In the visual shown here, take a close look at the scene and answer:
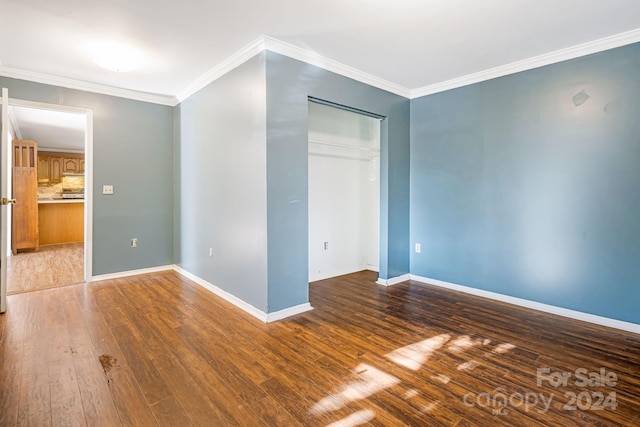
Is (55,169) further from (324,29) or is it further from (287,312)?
(324,29)

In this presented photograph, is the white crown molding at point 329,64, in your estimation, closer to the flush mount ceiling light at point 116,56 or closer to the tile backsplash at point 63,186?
the flush mount ceiling light at point 116,56

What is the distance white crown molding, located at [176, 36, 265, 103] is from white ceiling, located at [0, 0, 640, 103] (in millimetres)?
64

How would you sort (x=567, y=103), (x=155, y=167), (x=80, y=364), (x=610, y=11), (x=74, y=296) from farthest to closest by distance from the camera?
(x=155, y=167)
(x=74, y=296)
(x=567, y=103)
(x=610, y=11)
(x=80, y=364)

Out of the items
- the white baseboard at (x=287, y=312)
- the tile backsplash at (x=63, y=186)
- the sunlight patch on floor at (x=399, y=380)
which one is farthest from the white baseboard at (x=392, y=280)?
the tile backsplash at (x=63, y=186)

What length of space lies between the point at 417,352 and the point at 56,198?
354 inches

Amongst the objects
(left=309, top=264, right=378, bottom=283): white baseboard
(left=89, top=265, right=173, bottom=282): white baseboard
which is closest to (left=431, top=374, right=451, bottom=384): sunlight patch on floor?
(left=309, top=264, right=378, bottom=283): white baseboard

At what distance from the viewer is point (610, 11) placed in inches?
93.6

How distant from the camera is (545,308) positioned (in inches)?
125

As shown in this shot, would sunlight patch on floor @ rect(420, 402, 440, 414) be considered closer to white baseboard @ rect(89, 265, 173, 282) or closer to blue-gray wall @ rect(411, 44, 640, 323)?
blue-gray wall @ rect(411, 44, 640, 323)

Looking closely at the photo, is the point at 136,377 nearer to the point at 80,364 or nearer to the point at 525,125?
the point at 80,364

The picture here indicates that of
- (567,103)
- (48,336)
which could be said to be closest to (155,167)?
(48,336)

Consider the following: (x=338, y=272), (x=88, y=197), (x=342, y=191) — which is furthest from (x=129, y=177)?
(x=338, y=272)

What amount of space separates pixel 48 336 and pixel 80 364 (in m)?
0.70

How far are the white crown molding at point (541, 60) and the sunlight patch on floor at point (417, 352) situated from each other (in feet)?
9.24
